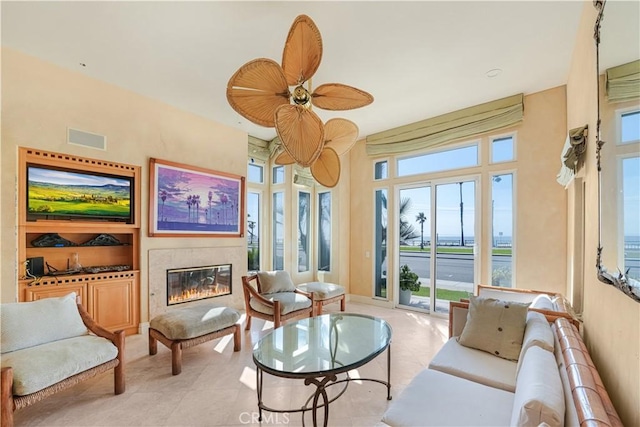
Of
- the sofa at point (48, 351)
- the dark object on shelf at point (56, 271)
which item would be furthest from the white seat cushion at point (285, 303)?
the dark object on shelf at point (56, 271)

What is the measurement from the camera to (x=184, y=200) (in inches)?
164

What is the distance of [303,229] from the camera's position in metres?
6.10

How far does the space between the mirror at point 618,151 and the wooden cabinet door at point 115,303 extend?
4.46m

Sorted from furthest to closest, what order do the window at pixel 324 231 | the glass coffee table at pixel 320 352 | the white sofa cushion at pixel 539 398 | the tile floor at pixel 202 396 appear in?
the window at pixel 324 231
the tile floor at pixel 202 396
the glass coffee table at pixel 320 352
the white sofa cushion at pixel 539 398

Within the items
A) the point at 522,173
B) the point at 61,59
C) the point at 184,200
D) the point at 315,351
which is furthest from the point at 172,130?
the point at 522,173

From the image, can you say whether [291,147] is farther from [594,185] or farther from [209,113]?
[209,113]

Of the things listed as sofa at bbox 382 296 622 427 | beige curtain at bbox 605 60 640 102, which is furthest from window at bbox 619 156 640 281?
sofa at bbox 382 296 622 427

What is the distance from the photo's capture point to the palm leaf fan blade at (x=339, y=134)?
96.3 inches

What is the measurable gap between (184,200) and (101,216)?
1.02m

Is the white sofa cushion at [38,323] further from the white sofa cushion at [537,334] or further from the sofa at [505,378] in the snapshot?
the white sofa cushion at [537,334]

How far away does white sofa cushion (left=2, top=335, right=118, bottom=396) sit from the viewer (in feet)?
5.95

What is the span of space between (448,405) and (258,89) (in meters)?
2.18

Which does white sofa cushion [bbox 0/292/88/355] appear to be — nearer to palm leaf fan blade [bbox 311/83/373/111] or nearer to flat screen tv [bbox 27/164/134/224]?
flat screen tv [bbox 27/164/134/224]

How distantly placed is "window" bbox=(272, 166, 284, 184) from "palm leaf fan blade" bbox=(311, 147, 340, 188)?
3.48 meters
